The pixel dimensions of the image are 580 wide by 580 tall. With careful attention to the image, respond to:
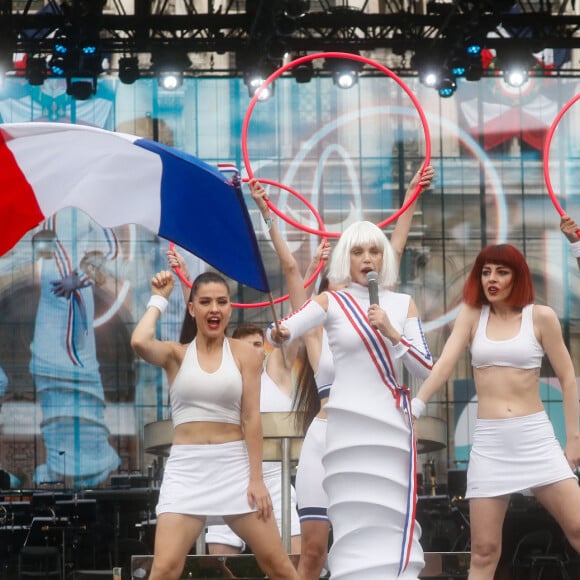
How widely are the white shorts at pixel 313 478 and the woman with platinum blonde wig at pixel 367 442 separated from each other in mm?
472

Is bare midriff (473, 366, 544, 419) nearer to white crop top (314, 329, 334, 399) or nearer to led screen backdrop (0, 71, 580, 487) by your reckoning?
white crop top (314, 329, 334, 399)

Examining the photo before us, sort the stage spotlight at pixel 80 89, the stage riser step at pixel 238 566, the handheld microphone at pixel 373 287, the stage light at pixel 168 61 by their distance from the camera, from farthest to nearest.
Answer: the stage light at pixel 168 61 < the stage spotlight at pixel 80 89 < the stage riser step at pixel 238 566 < the handheld microphone at pixel 373 287

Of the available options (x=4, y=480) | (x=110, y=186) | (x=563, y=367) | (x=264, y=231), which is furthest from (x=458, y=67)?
(x=563, y=367)

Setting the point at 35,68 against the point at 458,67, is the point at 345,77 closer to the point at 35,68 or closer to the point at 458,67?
the point at 458,67

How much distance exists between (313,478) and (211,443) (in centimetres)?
77

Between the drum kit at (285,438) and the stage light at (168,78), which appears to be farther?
the stage light at (168,78)

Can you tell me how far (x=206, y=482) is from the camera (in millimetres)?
5414

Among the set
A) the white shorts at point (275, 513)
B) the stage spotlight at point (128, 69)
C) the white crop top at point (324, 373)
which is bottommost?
the white shorts at point (275, 513)

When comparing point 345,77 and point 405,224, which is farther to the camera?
point 345,77

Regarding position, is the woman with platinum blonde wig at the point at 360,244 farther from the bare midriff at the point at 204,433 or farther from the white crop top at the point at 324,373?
the bare midriff at the point at 204,433

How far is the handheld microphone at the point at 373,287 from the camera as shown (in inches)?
212

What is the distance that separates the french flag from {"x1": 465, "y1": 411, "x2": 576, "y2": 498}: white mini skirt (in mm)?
1614

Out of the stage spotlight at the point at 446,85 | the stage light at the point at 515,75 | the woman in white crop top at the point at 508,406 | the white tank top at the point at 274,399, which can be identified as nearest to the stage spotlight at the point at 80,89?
the stage spotlight at the point at 446,85

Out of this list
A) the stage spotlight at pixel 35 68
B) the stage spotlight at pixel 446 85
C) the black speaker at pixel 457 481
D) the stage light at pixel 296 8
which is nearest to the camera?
the stage light at pixel 296 8
